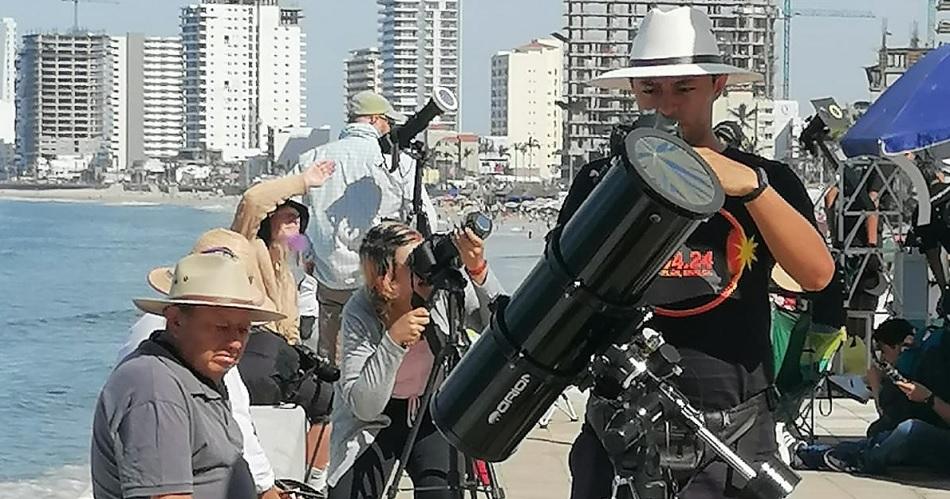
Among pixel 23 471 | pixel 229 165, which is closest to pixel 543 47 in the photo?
pixel 229 165

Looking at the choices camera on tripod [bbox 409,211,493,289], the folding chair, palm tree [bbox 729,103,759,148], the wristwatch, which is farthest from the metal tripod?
the folding chair

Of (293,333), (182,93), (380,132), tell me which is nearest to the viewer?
(293,333)

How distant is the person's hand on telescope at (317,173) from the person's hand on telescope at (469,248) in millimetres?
2047

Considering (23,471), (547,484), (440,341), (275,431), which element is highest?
(440,341)

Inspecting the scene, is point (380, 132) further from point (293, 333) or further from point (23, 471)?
point (23, 471)

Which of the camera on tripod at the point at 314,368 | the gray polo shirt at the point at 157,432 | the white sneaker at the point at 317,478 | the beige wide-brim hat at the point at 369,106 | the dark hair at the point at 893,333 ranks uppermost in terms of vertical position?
the beige wide-brim hat at the point at 369,106

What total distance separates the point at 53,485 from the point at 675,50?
27.6 ft

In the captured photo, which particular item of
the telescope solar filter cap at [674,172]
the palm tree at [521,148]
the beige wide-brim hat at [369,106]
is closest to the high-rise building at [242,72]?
the palm tree at [521,148]

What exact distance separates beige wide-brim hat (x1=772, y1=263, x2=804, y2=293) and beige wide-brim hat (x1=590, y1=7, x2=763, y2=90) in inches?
16.5

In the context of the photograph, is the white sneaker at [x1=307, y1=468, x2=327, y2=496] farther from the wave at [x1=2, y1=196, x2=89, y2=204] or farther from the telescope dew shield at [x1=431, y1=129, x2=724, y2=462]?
the wave at [x1=2, y1=196, x2=89, y2=204]

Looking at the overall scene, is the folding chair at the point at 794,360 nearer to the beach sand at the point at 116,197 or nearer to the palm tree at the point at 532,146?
the beach sand at the point at 116,197

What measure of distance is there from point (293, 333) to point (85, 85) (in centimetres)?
17760

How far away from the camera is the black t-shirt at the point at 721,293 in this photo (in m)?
3.10

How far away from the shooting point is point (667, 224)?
2453 millimetres
